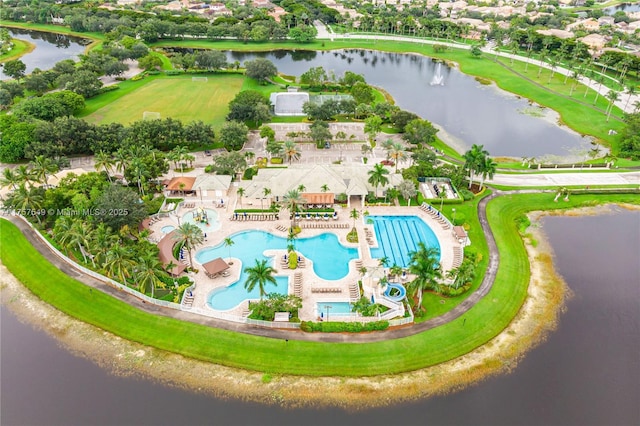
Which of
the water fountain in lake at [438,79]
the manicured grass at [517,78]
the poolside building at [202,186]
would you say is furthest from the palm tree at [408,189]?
the water fountain in lake at [438,79]

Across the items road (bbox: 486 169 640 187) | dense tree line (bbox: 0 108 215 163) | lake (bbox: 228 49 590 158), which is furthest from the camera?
lake (bbox: 228 49 590 158)

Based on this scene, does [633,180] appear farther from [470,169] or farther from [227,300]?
[227,300]

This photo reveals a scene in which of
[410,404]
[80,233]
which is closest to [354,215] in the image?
[410,404]

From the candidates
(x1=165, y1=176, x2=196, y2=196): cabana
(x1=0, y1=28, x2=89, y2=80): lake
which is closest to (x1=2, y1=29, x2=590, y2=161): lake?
(x1=0, y1=28, x2=89, y2=80): lake

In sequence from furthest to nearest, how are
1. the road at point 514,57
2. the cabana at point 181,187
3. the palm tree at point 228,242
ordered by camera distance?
the road at point 514,57, the cabana at point 181,187, the palm tree at point 228,242

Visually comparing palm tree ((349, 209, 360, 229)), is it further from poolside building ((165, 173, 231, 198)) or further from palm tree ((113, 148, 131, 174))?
palm tree ((113, 148, 131, 174))

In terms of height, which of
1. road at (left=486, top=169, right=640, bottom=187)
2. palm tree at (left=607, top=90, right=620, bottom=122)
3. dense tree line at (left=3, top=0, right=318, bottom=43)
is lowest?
road at (left=486, top=169, right=640, bottom=187)

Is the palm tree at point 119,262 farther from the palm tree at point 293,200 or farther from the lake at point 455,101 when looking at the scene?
the lake at point 455,101

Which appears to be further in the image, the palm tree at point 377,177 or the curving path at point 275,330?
the palm tree at point 377,177
